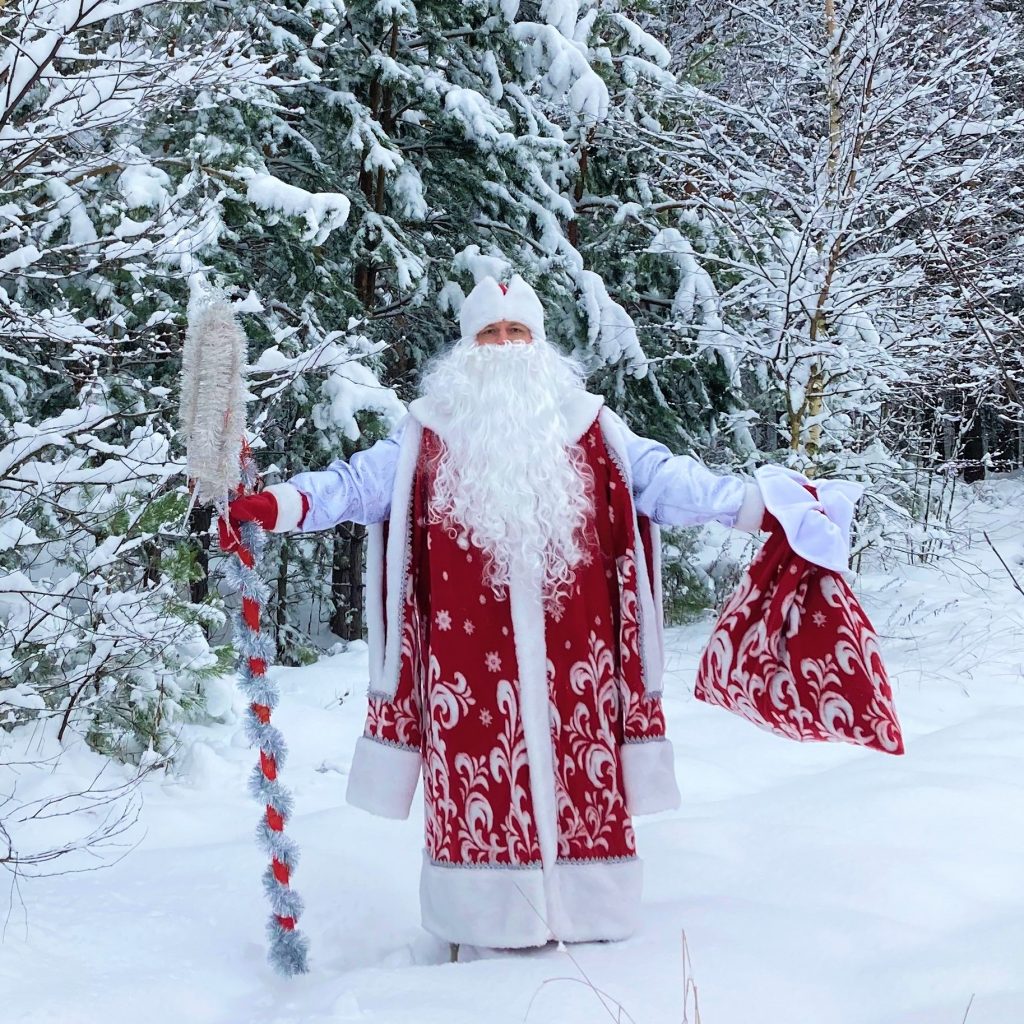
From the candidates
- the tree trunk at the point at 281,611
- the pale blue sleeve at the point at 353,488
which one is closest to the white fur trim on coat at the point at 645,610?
the pale blue sleeve at the point at 353,488

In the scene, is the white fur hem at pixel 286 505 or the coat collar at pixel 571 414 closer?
the white fur hem at pixel 286 505

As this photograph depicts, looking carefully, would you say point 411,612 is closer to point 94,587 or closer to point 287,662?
point 94,587

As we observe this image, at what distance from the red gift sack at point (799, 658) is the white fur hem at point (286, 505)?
1.27 m

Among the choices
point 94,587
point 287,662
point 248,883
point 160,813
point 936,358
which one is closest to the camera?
point 248,883

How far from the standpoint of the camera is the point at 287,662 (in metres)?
7.96

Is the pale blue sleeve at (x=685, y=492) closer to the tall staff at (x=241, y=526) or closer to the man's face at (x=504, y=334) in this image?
the man's face at (x=504, y=334)

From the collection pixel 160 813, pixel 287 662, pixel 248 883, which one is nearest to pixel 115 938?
pixel 248 883

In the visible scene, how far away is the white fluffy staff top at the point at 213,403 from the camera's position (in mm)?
2646

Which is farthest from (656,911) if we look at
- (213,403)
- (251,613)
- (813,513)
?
(213,403)

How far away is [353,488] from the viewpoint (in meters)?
3.03

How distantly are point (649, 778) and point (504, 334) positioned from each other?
4.72ft

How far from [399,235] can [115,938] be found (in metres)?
5.03

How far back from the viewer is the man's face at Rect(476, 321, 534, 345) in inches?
126

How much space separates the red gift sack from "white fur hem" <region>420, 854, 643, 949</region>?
2.03 ft
